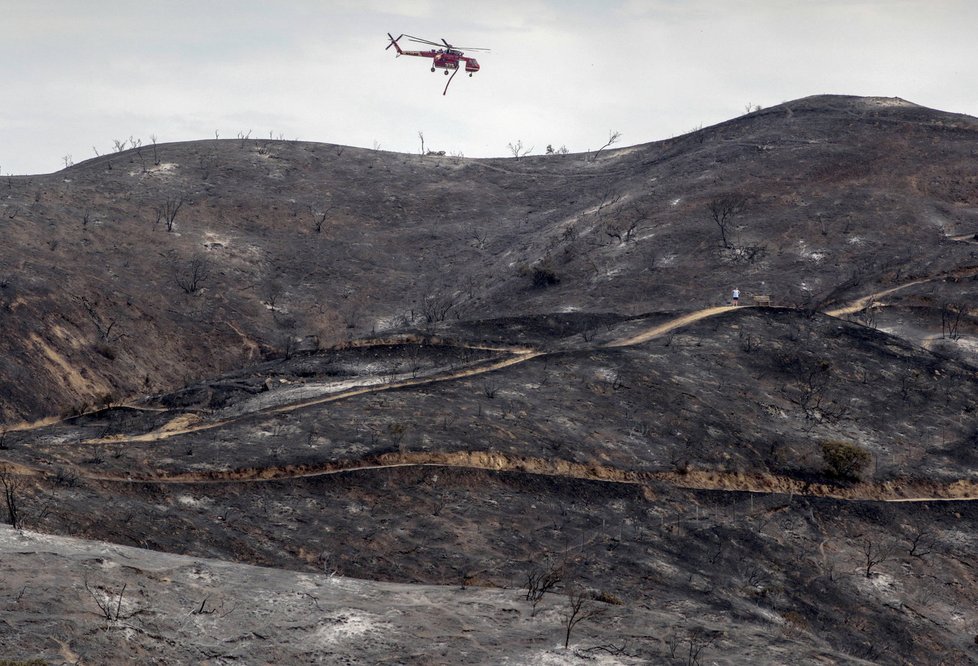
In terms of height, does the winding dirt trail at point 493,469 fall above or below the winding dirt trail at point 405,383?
below

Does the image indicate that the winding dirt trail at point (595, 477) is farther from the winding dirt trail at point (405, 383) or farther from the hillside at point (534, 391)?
the winding dirt trail at point (405, 383)

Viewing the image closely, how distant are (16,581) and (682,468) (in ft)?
71.5

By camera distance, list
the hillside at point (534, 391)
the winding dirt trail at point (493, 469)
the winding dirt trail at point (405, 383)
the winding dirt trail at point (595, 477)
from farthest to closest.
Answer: the winding dirt trail at point (405, 383)
the winding dirt trail at point (493, 469)
the winding dirt trail at point (595, 477)
the hillside at point (534, 391)

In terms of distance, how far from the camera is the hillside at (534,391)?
84.6 ft

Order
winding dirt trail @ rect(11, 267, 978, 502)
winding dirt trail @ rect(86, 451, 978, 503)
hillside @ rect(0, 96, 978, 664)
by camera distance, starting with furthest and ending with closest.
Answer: winding dirt trail @ rect(11, 267, 978, 502) → winding dirt trail @ rect(86, 451, 978, 503) → hillside @ rect(0, 96, 978, 664)

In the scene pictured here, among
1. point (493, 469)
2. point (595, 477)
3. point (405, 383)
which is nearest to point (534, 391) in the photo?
point (405, 383)

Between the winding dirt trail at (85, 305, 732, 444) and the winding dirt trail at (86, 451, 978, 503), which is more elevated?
the winding dirt trail at (85, 305, 732, 444)

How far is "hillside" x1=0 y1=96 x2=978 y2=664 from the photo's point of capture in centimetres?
2580

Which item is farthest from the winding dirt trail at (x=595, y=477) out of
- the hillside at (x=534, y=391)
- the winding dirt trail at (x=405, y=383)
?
the winding dirt trail at (x=405, y=383)

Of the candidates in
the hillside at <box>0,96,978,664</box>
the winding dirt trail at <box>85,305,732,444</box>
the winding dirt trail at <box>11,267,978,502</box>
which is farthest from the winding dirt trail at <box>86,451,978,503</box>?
the winding dirt trail at <box>85,305,732,444</box>

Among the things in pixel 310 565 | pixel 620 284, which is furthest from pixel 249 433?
pixel 620 284

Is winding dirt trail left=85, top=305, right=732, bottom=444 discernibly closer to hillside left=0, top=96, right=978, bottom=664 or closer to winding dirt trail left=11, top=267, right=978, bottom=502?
winding dirt trail left=11, top=267, right=978, bottom=502

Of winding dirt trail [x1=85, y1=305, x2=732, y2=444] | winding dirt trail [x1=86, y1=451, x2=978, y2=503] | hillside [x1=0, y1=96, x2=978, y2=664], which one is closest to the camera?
hillside [x1=0, y1=96, x2=978, y2=664]

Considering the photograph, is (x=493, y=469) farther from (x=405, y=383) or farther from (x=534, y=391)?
(x=405, y=383)
